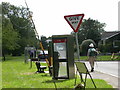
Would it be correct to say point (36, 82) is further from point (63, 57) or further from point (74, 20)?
point (74, 20)

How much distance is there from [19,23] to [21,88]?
218 feet

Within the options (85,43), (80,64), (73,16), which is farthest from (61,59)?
(85,43)

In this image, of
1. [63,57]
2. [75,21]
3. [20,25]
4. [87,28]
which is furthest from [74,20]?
[87,28]

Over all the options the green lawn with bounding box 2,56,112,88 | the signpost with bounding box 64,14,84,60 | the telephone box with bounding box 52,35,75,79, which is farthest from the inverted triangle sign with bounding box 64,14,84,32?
the green lawn with bounding box 2,56,112,88

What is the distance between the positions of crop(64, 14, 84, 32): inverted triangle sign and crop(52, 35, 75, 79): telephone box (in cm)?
189

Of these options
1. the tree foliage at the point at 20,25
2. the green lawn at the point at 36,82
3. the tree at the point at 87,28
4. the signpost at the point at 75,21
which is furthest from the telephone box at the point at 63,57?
the tree at the point at 87,28

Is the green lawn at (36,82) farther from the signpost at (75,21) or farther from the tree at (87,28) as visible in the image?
the tree at (87,28)

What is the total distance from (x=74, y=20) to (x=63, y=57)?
2498mm

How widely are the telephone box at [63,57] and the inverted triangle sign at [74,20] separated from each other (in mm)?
1888

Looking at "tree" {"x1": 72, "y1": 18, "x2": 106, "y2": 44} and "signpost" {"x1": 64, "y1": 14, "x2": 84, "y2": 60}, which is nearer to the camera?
"signpost" {"x1": 64, "y1": 14, "x2": 84, "y2": 60}

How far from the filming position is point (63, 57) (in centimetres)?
A: 1325

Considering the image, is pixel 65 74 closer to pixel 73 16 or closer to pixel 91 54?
pixel 73 16

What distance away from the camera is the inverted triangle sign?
11216 millimetres

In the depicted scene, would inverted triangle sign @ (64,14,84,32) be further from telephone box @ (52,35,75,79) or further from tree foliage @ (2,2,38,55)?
tree foliage @ (2,2,38,55)
